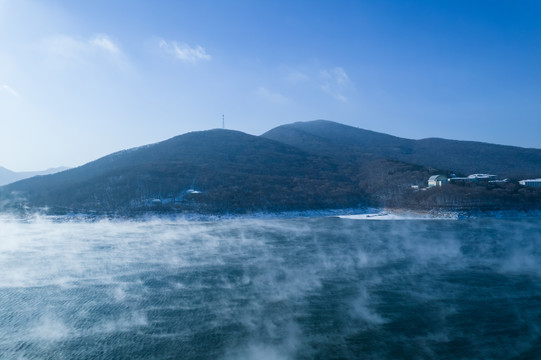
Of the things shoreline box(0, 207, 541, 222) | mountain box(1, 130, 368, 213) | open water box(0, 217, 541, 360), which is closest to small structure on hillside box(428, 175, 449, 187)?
shoreline box(0, 207, 541, 222)

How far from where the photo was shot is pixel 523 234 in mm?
33125

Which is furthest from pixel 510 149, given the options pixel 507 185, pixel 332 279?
pixel 332 279

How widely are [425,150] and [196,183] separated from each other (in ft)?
298

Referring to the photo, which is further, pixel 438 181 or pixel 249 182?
pixel 249 182

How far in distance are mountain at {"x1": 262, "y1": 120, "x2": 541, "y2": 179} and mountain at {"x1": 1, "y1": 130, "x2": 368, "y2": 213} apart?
26.7m

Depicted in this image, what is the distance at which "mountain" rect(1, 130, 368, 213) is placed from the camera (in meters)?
54.9

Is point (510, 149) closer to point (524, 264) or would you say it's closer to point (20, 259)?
point (524, 264)

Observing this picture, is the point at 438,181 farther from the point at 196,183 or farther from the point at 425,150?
the point at 425,150

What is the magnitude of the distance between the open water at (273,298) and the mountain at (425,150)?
7599 cm

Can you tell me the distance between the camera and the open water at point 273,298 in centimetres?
1138

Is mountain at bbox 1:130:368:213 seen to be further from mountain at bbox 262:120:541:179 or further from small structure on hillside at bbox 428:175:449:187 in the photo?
mountain at bbox 262:120:541:179

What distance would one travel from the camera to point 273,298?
1562 cm

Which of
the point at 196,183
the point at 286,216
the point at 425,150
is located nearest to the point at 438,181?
the point at 286,216

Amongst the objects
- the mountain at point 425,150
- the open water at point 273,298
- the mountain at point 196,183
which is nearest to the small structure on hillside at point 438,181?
the mountain at point 196,183
